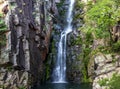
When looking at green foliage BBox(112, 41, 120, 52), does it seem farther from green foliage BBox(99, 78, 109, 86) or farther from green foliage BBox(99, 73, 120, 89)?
green foliage BBox(99, 78, 109, 86)

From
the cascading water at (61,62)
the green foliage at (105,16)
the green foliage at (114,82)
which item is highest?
the green foliage at (105,16)

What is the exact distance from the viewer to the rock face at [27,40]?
2133 cm

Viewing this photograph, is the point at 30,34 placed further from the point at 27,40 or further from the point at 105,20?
the point at 105,20

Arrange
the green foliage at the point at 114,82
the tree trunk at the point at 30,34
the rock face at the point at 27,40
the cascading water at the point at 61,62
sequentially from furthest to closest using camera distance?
1. the cascading water at the point at 61,62
2. the tree trunk at the point at 30,34
3. the rock face at the point at 27,40
4. the green foliage at the point at 114,82

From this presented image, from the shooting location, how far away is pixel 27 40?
925 inches

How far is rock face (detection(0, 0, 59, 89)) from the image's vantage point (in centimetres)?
2133

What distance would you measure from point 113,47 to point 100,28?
192 centimetres

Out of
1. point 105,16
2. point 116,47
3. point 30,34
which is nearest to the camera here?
point 105,16

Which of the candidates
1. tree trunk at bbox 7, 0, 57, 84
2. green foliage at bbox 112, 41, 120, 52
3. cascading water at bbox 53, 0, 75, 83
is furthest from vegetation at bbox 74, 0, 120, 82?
cascading water at bbox 53, 0, 75, 83

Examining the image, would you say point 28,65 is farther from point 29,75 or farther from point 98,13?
point 98,13

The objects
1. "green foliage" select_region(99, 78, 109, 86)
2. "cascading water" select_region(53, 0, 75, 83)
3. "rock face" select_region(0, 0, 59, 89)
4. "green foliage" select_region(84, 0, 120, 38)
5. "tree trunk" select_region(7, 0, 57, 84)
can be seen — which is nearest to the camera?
"green foliage" select_region(99, 78, 109, 86)

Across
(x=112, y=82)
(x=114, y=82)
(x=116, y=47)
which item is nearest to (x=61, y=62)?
(x=116, y=47)

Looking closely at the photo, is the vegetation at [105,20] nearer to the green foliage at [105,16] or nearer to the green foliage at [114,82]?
the green foliage at [105,16]

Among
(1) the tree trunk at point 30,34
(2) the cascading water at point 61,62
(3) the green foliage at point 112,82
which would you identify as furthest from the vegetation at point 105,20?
(2) the cascading water at point 61,62
